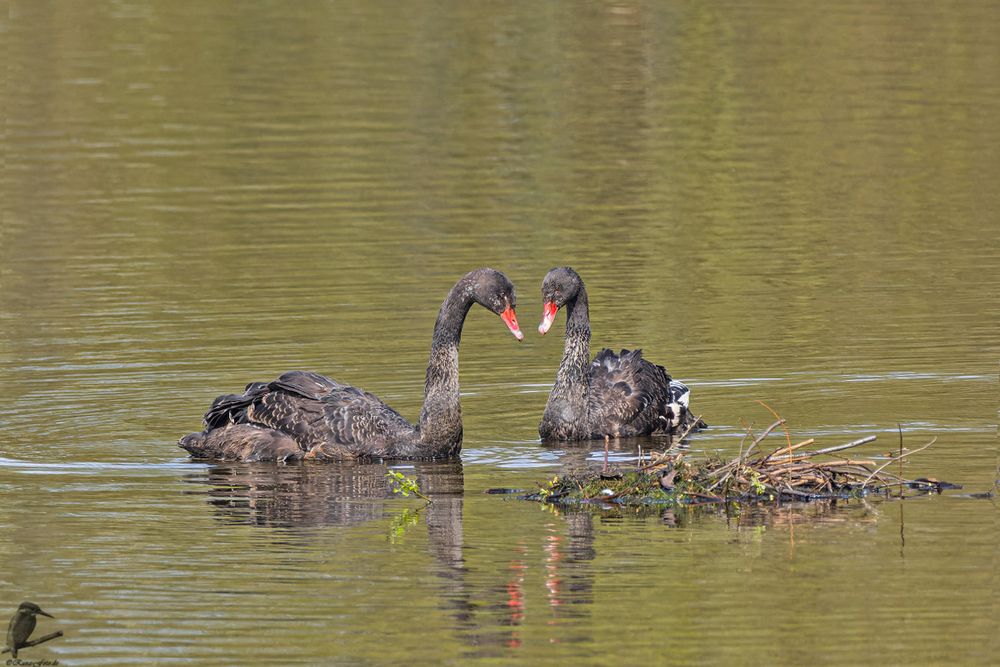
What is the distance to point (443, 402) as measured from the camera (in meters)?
15.7

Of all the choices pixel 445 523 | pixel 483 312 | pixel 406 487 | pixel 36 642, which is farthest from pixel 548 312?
pixel 36 642

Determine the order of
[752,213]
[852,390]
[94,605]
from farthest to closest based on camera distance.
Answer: [752,213]
[852,390]
[94,605]

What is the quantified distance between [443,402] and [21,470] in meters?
3.38

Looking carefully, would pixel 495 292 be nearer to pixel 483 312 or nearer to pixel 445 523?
pixel 445 523

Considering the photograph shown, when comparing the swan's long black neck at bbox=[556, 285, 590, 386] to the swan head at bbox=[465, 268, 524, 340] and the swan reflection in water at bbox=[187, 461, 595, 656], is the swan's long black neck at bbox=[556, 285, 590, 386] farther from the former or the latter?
the swan reflection in water at bbox=[187, 461, 595, 656]

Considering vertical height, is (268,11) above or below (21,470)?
above

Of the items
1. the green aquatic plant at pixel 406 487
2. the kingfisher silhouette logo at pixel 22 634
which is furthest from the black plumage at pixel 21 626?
the green aquatic plant at pixel 406 487

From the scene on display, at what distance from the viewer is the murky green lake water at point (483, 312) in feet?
36.5

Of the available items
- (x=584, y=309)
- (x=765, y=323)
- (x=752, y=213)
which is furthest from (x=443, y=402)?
(x=752, y=213)

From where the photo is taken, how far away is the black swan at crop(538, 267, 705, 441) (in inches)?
653

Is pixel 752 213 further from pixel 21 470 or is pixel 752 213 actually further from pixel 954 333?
pixel 21 470

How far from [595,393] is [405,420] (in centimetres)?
188

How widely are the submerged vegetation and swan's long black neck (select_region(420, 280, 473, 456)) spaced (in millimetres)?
1916

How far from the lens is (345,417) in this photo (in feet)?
51.6
